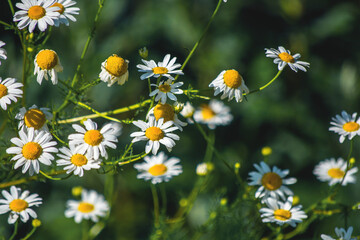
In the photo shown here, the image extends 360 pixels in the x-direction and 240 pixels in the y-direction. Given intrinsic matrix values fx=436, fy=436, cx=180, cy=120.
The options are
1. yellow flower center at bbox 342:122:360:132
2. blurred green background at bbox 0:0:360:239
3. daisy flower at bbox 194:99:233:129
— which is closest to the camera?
yellow flower center at bbox 342:122:360:132

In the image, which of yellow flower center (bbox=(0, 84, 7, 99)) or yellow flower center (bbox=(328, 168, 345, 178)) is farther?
yellow flower center (bbox=(328, 168, 345, 178))

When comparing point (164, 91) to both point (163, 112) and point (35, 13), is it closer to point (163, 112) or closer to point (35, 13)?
point (163, 112)

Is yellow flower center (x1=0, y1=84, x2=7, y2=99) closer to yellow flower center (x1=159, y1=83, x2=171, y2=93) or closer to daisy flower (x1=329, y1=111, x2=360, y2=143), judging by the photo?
yellow flower center (x1=159, y1=83, x2=171, y2=93)

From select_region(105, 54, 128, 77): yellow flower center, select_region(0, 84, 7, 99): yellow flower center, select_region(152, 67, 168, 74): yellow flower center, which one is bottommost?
select_region(0, 84, 7, 99): yellow flower center

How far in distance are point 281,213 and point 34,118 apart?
1.92 feet

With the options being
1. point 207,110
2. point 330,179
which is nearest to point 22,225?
point 207,110

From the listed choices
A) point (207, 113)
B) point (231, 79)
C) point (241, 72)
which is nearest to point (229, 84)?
point (231, 79)

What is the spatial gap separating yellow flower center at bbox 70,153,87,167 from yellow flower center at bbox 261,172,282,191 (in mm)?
466

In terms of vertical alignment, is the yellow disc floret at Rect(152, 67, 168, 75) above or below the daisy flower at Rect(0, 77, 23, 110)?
above

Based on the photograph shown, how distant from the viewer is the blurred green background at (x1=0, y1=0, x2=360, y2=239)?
221 cm

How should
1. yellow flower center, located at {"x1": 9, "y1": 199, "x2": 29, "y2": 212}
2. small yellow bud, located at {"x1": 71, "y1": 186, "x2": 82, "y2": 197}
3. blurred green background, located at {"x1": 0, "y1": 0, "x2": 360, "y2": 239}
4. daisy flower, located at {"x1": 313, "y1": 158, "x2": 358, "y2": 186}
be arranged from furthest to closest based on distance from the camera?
blurred green background, located at {"x1": 0, "y1": 0, "x2": 360, "y2": 239}, small yellow bud, located at {"x1": 71, "y1": 186, "x2": 82, "y2": 197}, daisy flower, located at {"x1": 313, "y1": 158, "x2": 358, "y2": 186}, yellow flower center, located at {"x1": 9, "y1": 199, "x2": 29, "y2": 212}

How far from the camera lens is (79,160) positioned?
2.84 feet

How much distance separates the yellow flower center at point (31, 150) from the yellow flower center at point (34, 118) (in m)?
0.04

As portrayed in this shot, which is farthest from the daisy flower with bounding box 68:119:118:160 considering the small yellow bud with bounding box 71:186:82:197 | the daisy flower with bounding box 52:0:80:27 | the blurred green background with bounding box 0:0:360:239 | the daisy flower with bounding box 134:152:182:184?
the blurred green background with bounding box 0:0:360:239
